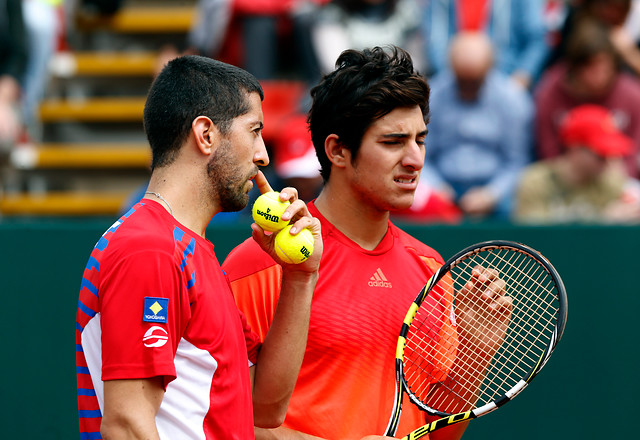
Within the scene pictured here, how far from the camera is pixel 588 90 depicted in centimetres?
661

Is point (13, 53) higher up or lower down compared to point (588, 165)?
higher up

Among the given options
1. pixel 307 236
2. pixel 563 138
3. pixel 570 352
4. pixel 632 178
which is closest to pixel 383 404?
pixel 307 236

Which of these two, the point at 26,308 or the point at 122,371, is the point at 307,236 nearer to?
the point at 122,371

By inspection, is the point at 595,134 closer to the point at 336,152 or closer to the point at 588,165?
the point at 588,165

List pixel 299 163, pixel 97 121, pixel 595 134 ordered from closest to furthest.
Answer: pixel 299 163 < pixel 595 134 < pixel 97 121

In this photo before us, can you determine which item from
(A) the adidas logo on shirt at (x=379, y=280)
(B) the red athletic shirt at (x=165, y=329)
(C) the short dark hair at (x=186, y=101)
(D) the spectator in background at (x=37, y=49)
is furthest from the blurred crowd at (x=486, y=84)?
(B) the red athletic shirt at (x=165, y=329)

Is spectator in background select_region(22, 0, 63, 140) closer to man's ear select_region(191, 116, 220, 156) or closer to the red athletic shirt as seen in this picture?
man's ear select_region(191, 116, 220, 156)

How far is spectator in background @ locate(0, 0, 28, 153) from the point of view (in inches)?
Result: 318

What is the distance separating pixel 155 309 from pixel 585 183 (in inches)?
174

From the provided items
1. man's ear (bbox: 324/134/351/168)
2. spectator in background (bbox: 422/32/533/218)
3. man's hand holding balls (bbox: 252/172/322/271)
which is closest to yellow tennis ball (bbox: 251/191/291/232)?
man's hand holding balls (bbox: 252/172/322/271)

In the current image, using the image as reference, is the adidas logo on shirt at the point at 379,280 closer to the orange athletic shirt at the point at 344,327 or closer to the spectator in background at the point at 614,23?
the orange athletic shirt at the point at 344,327

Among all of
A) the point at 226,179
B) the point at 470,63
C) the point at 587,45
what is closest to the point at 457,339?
the point at 226,179

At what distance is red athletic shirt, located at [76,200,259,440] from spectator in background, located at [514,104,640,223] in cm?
399

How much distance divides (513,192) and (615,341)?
1787 millimetres
